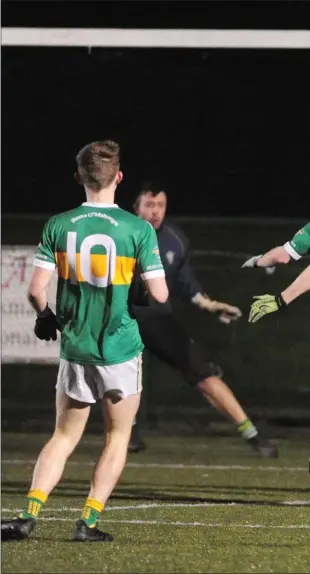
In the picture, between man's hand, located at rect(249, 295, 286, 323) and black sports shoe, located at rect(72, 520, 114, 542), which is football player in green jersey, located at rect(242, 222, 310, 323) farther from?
black sports shoe, located at rect(72, 520, 114, 542)

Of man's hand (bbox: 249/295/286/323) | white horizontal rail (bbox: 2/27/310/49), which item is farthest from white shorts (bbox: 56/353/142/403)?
white horizontal rail (bbox: 2/27/310/49)

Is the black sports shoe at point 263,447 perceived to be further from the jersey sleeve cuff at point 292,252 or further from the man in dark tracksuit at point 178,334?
the jersey sleeve cuff at point 292,252

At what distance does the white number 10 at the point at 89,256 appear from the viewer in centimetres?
760

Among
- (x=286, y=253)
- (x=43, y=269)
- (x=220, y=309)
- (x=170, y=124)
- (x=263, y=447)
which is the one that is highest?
(x=43, y=269)

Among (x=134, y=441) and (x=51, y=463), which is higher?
(x=51, y=463)

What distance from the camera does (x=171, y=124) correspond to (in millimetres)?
20016

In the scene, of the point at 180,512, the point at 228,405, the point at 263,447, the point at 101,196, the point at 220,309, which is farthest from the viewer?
the point at 263,447

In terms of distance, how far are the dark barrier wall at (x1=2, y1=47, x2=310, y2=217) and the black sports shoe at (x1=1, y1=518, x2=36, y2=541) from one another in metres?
11.5

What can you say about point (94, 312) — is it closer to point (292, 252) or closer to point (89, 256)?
point (89, 256)

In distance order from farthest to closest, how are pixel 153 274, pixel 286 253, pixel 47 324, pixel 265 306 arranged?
pixel 286 253
pixel 265 306
pixel 47 324
pixel 153 274

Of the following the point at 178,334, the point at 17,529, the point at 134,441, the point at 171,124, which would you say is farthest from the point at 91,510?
the point at 171,124

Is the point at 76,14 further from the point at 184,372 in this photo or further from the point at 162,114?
the point at 184,372

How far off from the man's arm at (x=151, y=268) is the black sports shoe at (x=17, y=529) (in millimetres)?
1143

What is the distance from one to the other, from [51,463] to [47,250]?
3.11ft
